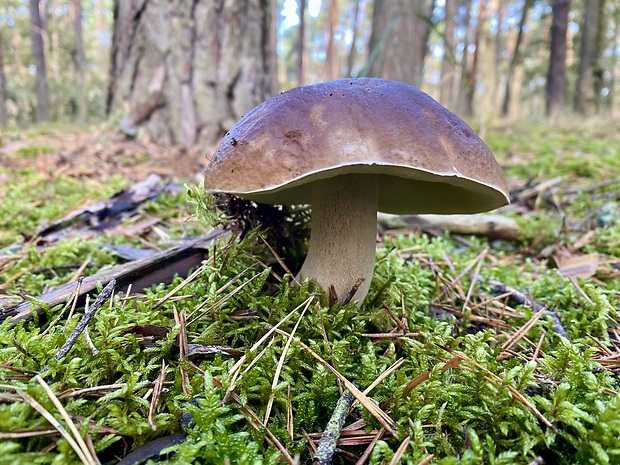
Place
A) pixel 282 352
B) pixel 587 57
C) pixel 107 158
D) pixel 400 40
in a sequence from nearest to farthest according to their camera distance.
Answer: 1. pixel 282 352
2. pixel 107 158
3. pixel 400 40
4. pixel 587 57

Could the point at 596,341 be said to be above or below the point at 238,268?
below

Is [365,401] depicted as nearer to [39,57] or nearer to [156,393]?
[156,393]

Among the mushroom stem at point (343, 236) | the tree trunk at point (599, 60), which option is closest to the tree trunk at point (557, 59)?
the tree trunk at point (599, 60)

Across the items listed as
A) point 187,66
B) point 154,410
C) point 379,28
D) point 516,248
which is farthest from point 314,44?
point 154,410

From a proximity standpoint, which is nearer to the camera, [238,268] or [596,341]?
[596,341]

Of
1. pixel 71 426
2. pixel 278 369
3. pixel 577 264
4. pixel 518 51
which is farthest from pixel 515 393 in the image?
pixel 518 51

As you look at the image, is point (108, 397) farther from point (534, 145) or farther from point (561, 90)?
point (561, 90)

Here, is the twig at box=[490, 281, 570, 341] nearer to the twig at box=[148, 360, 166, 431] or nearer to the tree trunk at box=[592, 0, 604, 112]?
the twig at box=[148, 360, 166, 431]
